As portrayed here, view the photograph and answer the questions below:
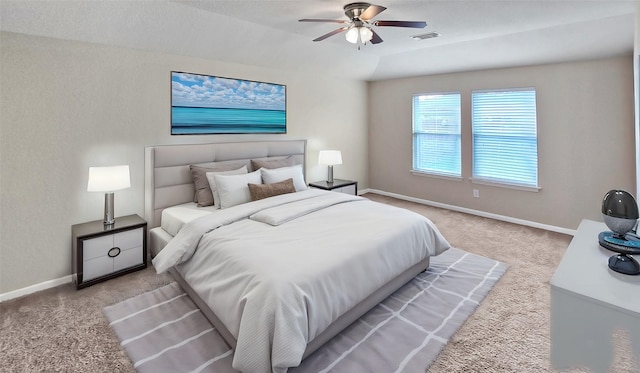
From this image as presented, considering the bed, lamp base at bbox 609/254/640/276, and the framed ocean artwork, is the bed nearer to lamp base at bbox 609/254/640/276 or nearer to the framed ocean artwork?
the framed ocean artwork

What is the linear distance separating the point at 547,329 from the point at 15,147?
4.35 m

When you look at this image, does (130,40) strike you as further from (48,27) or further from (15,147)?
(15,147)

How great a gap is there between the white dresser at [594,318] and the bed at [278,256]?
114 cm

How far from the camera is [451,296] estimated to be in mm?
2654

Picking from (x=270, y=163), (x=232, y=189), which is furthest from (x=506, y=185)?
(x=232, y=189)

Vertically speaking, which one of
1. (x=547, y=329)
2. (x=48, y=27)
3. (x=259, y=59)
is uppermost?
(x=259, y=59)

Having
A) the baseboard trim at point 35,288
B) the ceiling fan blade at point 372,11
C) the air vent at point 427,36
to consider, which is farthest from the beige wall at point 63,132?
the air vent at point 427,36

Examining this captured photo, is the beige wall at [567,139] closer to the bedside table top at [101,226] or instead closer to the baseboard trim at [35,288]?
the bedside table top at [101,226]

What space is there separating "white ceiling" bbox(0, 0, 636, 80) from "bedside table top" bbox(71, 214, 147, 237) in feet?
5.57

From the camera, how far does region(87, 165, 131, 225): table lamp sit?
9.31ft

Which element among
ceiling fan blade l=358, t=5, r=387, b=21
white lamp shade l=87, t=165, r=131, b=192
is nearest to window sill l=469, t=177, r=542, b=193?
ceiling fan blade l=358, t=5, r=387, b=21

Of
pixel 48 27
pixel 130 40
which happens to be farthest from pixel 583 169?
pixel 48 27

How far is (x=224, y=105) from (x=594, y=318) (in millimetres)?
3917

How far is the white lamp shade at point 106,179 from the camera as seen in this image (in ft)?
9.30
